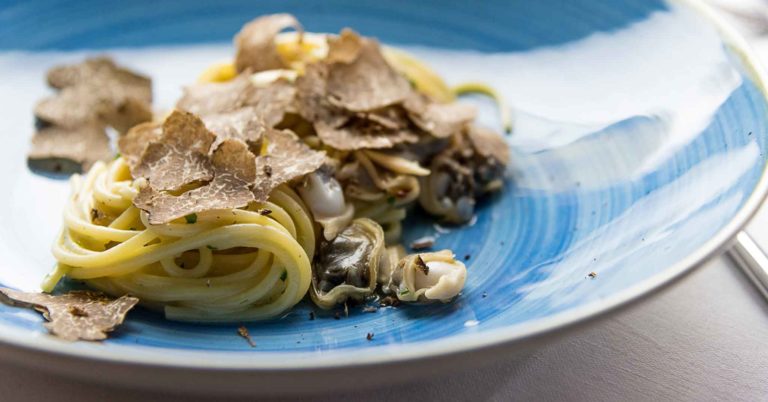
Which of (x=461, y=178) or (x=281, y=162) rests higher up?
(x=281, y=162)

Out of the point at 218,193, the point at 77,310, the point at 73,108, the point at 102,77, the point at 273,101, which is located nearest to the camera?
the point at 77,310

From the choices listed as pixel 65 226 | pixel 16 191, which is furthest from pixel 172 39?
pixel 65 226

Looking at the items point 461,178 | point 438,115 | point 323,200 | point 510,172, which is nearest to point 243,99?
point 323,200

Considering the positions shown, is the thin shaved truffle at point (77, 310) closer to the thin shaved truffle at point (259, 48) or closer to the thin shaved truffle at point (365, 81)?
the thin shaved truffle at point (365, 81)

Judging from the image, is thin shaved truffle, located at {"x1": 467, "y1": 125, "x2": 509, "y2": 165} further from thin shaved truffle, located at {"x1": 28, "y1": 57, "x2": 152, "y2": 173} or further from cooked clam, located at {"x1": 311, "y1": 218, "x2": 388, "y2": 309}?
thin shaved truffle, located at {"x1": 28, "y1": 57, "x2": 152, "y2": 173}

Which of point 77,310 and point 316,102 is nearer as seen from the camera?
point 77,310

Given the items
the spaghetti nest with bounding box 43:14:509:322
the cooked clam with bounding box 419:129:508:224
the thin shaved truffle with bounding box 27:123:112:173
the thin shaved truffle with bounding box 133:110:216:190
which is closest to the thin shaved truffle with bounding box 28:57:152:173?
the thin shaved truffle with bounding box 27:123:112:173

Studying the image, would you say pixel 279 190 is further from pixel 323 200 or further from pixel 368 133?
pixel 368 133
